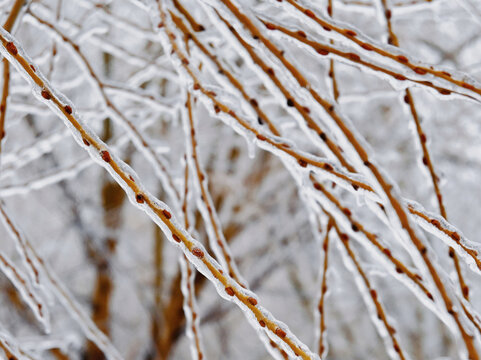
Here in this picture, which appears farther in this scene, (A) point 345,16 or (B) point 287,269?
(B) point 287,269

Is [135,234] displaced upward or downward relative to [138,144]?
upward

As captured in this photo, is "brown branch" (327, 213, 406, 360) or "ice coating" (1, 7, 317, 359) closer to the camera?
"ice coating" (1, 7, 317, 359)

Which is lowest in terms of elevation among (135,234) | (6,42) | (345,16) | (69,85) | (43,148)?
(6,42)

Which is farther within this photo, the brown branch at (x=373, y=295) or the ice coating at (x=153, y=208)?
the brown branch at (x=373, y=295)

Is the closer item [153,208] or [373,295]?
[153,208]

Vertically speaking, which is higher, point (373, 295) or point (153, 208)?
point (153, 208)

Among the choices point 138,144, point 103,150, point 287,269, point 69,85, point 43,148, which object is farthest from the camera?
point 287,269

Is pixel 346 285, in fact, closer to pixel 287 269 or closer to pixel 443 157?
pixel 287 269

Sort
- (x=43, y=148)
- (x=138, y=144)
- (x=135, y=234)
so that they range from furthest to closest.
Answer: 1. (x=135, y=234)
2. (x=43, y=148)
3. (x=138, y=144)

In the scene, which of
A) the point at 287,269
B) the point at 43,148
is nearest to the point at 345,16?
the point at 287,269

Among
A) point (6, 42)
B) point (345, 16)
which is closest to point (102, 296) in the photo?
point (345, 16)
